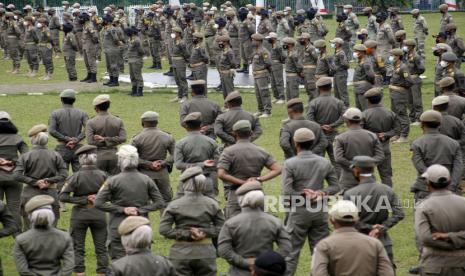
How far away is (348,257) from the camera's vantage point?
28.1 feet

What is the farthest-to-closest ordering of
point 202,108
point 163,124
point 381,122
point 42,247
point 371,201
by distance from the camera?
point 163,124 < point 202,108 < point 381,122 < point 371,201 < point 42,247

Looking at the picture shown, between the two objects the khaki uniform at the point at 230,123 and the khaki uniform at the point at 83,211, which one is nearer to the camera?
the khaki uniform at the point at 83,211

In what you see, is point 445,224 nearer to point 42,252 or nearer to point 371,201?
point 371,201

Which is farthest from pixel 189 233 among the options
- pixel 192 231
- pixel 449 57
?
pixel 449 57

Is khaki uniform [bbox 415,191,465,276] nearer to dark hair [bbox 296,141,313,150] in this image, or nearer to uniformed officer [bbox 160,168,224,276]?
dark hair [bbox 296,141,313,150]

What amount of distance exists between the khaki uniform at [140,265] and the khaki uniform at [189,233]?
131 centimetres

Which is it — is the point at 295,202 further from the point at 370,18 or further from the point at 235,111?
the point at 370,18

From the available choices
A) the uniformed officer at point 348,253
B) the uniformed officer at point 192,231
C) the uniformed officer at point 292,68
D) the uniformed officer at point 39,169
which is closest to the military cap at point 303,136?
the uniformed officer at point 192,231

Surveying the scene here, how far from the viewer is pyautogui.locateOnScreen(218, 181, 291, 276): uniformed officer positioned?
9391 mm

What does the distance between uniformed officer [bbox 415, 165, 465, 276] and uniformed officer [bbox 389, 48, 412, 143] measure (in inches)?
389

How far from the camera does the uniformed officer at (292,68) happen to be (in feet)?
72.4

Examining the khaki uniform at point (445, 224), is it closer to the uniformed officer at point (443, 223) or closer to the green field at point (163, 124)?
the uniformed officer at point (443, 223)

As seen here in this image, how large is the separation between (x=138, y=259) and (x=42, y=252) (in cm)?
134

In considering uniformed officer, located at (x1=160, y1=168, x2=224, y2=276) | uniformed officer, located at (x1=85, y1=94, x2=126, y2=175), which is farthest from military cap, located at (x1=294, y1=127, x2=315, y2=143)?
uniformed officer, located at (x1=85, y1=94, x2=126, y2=175)
